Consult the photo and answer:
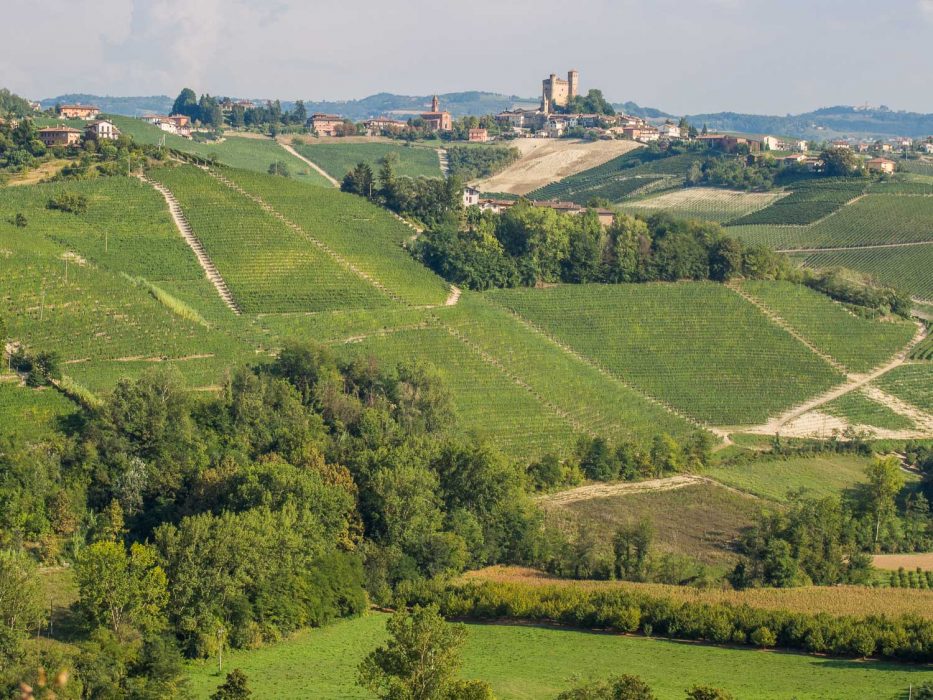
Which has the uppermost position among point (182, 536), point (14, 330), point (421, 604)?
point (14, 330)

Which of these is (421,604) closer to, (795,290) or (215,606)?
(215,606)

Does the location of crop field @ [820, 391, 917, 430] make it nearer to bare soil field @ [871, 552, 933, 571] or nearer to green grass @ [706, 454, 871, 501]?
green grass @ [706, 454, 871, 501]

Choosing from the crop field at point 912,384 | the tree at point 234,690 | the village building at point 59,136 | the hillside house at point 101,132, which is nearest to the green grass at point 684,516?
the crop field at point 912,384

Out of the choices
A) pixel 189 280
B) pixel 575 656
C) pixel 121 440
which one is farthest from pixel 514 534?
pixel 189 280

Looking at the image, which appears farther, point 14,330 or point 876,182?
point 876,182

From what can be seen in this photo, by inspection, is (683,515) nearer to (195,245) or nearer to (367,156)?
(195,245)

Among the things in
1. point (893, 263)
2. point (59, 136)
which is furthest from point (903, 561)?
point (59, 136)

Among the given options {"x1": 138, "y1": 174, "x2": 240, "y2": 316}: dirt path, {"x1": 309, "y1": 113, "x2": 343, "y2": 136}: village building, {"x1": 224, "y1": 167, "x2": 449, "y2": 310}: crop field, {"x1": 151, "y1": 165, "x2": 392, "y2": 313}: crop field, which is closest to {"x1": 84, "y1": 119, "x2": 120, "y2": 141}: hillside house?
{"x1": 138, "y1": 174, "x2": 240, "y2": 316}: dirt path
